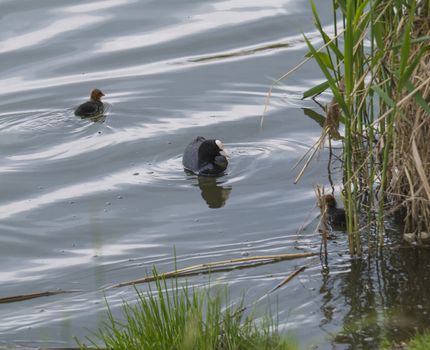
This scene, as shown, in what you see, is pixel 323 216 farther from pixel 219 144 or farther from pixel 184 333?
pixel 219 144

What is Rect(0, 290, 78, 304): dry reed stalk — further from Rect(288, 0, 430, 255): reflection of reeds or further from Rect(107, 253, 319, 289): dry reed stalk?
Rect(288, 0, 430, 255): reflection of reeds

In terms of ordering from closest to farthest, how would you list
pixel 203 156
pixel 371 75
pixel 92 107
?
1. pixel 371 75
2. pixel 203 156
3. pixel 92 107

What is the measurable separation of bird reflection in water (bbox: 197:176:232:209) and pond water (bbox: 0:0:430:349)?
0.07 ft

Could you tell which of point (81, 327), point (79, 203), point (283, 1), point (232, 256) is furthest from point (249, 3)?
point (81, 327)

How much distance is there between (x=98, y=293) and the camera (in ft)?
24.9

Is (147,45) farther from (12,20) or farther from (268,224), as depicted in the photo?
(268,224)

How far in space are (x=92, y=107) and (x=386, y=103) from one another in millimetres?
4846

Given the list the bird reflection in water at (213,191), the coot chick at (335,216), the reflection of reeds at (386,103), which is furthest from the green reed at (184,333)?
the bird reflection in water at (213,191)

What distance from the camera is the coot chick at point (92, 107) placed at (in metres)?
11.5

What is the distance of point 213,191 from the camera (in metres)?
9.98

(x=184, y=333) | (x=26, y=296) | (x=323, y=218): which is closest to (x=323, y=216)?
(x=323, y=218)

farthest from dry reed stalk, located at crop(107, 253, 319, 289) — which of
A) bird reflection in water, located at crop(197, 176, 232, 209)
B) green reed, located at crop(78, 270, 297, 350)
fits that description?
green reed, located at crop(78, 270, 297, 350)

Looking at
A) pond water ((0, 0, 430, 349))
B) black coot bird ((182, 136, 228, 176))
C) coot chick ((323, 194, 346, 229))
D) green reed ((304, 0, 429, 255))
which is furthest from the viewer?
black coot bird ((182, 136, 228, 176))

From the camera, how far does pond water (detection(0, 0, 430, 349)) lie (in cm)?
720
